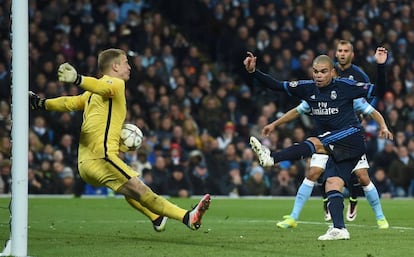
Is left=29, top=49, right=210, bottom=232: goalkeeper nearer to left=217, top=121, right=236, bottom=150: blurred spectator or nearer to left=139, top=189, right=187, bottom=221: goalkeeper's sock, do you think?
left=139, top=189, right=187, bottom=221: goalkeeper's sock

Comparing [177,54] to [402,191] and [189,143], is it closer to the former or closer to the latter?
[189,143]

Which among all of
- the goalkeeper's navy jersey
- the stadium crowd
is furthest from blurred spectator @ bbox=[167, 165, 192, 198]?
the goalkeeper's navy jersey

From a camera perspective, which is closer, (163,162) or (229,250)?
(229,250)

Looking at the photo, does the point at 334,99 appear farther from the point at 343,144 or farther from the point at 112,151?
the point at 112,151

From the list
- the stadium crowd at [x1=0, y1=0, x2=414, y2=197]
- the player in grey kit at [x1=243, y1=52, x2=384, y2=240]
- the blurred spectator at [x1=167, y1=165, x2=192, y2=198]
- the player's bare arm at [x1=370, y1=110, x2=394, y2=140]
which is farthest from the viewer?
the stadium crowd at [x1=0, y1=0, x2=414, y2=197]

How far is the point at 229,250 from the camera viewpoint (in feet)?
31.0

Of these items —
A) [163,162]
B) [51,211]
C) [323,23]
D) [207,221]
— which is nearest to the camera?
[207,221]

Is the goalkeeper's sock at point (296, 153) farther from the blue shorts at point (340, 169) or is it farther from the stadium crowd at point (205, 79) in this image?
the stadium crowd at point (205, 79)

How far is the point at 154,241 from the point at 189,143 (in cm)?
1112

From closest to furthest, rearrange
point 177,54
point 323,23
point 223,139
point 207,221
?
point 207,221, point 223,139, point 177,54, point 323,23

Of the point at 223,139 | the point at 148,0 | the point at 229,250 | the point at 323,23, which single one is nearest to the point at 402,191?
the point at 223,139

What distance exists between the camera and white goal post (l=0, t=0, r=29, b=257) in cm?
870

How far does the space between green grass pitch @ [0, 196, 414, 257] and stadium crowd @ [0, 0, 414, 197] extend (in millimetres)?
3912

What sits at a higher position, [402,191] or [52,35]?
[52,35]
